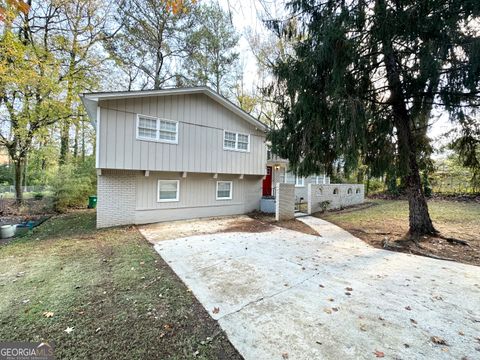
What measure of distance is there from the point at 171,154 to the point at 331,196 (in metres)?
8.75

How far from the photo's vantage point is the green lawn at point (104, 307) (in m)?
2.29

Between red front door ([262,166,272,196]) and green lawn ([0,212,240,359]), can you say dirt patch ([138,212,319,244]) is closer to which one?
green lawn ([0,212,240,359])

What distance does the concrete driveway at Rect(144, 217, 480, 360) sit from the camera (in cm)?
235

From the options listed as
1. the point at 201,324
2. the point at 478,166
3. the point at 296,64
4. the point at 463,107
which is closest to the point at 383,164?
the point at 463,107

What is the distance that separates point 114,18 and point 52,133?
7867mm

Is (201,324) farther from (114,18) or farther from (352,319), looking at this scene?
(114,18)

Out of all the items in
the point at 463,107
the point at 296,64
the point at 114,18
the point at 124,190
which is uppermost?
the point at 114,18

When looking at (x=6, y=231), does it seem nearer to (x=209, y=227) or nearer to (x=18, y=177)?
(x=209, y=227)

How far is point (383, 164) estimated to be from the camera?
20.0 feet

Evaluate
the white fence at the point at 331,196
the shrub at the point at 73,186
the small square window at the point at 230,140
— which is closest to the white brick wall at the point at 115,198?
the small square window at the point at 230,140

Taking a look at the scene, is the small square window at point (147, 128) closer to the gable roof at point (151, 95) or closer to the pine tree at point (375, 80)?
the gable roof at point (151, 95)

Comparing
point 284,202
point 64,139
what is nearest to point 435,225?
point 284,202

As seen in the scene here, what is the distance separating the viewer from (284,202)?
9.78m

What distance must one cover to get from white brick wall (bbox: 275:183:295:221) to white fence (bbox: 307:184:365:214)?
1489mm
